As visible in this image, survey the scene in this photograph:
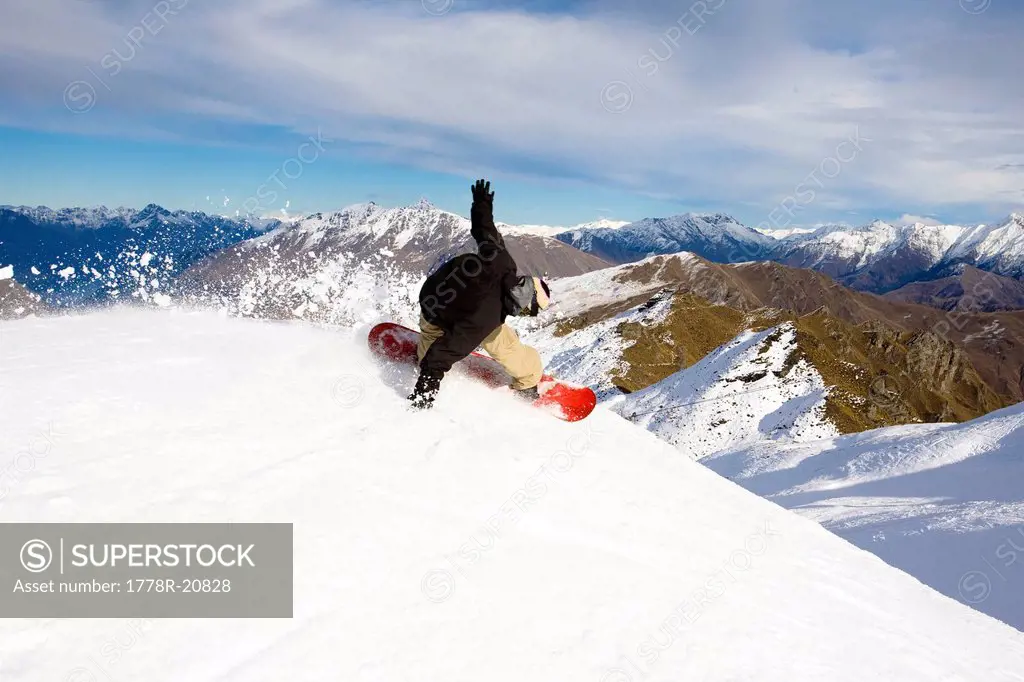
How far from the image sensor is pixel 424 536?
5.25 meters

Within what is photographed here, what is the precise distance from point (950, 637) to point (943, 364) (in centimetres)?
8893

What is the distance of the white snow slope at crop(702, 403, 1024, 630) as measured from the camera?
14438 millimetres

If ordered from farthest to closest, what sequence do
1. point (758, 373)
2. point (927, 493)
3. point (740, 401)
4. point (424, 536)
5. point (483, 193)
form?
point (758, 373) → point (740, 401) → point (927, 493) → point (483, 193) → point (424, 536)

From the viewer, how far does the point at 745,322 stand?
87.6 m

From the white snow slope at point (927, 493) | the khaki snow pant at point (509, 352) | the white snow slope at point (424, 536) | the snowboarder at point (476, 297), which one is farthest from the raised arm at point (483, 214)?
the white snow slope at point (927, 493)

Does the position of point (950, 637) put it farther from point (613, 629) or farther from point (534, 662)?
point (534, 662)

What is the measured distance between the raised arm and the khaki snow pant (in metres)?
1.33

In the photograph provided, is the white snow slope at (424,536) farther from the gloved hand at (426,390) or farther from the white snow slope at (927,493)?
the white snow slope at (927,493)

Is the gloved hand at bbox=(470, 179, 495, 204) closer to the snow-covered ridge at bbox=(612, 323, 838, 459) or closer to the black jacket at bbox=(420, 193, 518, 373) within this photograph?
the black jacket at bbox=(420, 193, 518, 373)

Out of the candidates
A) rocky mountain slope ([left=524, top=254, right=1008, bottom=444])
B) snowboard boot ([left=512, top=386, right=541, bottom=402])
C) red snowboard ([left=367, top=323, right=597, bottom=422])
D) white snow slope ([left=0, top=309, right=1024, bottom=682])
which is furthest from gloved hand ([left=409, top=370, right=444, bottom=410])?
rocky mountain slope ([left=524, top=254, right=1008, bottom=444])

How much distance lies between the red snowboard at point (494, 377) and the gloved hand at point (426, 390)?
123 cm

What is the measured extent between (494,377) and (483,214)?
2764 millimetres

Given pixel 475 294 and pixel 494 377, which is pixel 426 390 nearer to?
pixel 475 294

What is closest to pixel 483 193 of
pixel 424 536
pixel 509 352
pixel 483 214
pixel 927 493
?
pixel 483 214
